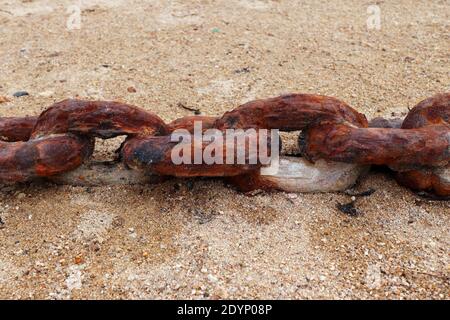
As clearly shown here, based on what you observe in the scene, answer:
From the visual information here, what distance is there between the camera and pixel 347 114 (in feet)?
7.29

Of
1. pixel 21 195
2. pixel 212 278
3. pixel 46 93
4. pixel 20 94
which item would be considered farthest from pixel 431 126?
pixel 20 94

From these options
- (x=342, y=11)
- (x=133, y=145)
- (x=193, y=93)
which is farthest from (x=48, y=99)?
(x=342, y=11)

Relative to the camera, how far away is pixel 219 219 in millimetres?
2330

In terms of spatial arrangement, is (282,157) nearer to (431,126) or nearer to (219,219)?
(219,219)

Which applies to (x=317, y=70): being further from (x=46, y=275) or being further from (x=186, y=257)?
(x=46, y=275)

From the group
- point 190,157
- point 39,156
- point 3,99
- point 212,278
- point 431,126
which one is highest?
point 431,126

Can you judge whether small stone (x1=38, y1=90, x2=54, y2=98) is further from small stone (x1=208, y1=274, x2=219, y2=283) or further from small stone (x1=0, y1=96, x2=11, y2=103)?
small stone (x1=208, y1=274, x2=219, y2=283)

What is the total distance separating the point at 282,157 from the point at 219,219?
1.28 feet

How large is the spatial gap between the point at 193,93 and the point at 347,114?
5.00ft

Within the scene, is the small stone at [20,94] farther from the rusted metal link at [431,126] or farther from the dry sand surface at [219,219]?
the rusted metal link at [431,126]

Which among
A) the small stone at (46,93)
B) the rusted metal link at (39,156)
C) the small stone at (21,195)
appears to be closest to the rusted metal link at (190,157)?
the rusted metal link at (39,156)

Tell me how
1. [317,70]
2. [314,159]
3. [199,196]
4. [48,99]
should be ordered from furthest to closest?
[317,70], [48,99], [199,196], [314,159]

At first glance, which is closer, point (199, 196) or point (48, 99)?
point (199, 196)

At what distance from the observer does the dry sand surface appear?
2014 mm
